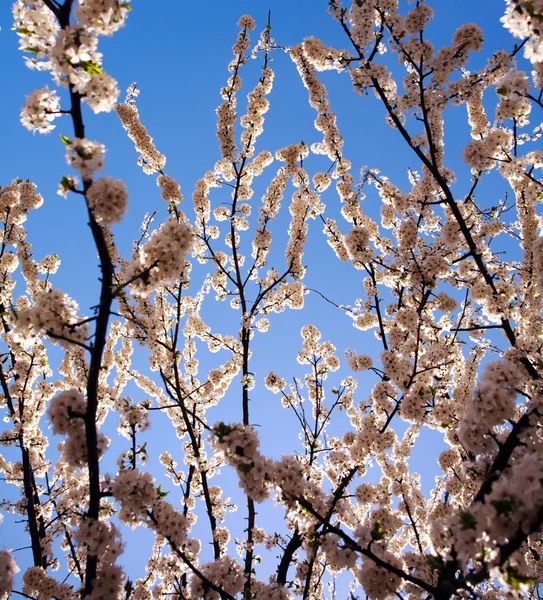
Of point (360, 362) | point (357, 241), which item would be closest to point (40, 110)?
point (357, 241)

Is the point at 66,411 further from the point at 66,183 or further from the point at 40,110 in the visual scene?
the point at 40,110

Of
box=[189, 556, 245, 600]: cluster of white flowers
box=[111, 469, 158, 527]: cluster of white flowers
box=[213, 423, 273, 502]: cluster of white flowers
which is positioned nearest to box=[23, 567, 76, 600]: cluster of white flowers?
box=[189, 556, 245, 600]: cluster of white flowers

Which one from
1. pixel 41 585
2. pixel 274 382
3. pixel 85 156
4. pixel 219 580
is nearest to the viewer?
pixel 85 156

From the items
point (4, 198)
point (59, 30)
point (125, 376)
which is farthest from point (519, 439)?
point (4, 198)

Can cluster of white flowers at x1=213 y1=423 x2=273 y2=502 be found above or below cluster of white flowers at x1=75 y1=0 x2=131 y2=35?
below

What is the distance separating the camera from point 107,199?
11.0 feet

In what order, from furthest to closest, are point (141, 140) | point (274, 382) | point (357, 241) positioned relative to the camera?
point (274, 382) → point (141, 140) → point (357, 241)

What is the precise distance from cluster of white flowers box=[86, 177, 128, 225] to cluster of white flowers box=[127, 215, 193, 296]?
348 millimetres

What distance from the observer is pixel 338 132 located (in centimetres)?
988

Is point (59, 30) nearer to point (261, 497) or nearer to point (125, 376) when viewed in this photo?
point (261, 497)

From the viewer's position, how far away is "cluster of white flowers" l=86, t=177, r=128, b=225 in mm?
3309

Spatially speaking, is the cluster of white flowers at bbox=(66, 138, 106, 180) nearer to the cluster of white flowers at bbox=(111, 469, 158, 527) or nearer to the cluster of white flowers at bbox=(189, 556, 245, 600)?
the cluster of white flowers at bbox=(111, 469, 158, 527)

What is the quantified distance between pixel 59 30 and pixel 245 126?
7003mm

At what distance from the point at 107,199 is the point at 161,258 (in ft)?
2.05
